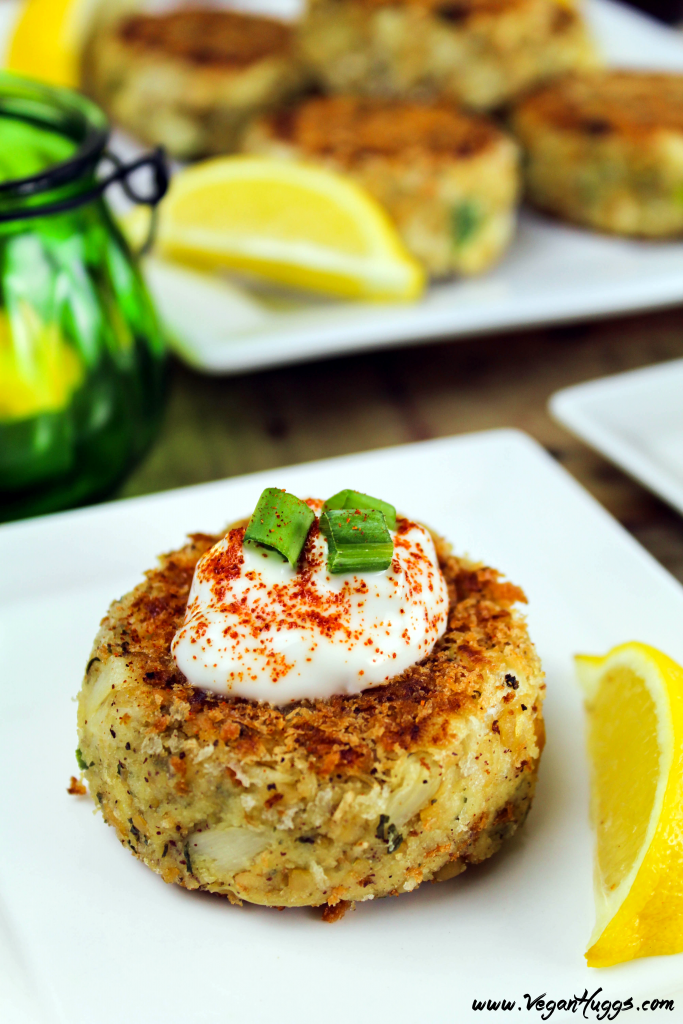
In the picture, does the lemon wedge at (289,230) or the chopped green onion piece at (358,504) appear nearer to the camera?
the chopped green onion piece at (358,504)

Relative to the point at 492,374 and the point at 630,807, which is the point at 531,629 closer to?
the point at 630,807

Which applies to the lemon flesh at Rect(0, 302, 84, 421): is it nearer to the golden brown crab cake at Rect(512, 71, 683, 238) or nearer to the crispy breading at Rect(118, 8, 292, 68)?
the crispy breading at Rect(118, 8, 292, 68)

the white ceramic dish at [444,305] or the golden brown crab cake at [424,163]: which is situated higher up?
the golden brown crab cake at [424,163]

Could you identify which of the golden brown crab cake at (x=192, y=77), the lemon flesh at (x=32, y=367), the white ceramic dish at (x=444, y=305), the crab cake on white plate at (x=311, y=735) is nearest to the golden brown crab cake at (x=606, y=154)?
the white ceramic dish at (x=444, y=305)

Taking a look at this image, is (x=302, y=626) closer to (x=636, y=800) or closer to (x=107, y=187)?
(x=636, y=800)

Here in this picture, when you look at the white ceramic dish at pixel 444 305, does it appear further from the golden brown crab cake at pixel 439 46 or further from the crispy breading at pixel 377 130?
the golden brown crab cake at pixel 439 46

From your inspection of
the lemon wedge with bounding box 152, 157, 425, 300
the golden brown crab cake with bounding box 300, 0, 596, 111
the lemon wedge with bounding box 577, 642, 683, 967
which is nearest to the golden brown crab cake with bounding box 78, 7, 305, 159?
the golden brown crab cake with bounding box 300, 0, 596, 111
